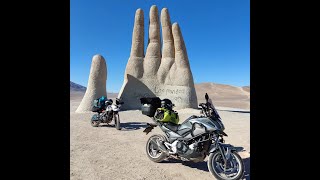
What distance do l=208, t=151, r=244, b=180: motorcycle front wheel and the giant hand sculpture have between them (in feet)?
39.5

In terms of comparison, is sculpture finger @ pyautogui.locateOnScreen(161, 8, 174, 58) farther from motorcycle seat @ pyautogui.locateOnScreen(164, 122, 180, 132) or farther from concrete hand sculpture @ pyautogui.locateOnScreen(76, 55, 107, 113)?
motorcycle seat @ pyautogui.locateOnScreen(164, 122, 180, 132)

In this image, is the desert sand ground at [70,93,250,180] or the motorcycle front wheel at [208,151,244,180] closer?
the motorcycle front wheel at [208,151,244,180]

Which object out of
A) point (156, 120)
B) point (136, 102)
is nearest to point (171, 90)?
point (136, 102)

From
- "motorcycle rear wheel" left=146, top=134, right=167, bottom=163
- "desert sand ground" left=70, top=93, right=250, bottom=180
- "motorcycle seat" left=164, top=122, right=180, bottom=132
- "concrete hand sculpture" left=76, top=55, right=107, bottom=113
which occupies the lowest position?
"desert sand ground" left=70, top=93, right=250, bottom=180

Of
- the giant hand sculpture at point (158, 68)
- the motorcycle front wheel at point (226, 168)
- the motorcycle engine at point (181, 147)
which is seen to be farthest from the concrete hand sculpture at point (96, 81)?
the motorcycle front wheel at point (226, 168)

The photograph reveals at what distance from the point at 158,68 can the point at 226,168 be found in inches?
562

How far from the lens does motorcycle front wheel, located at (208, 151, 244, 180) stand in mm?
3145

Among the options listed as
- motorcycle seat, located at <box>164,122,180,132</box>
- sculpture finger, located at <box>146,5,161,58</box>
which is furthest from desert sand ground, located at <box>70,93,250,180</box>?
sculpture finger, located at <box>146,5,161,58</box>

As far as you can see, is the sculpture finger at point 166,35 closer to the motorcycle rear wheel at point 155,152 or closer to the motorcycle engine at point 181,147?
the motorcycle rear wheel at point 155,152

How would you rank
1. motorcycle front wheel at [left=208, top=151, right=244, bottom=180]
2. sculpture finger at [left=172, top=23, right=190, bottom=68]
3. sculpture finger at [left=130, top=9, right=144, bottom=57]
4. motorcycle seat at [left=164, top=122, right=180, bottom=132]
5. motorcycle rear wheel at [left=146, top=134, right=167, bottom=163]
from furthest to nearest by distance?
sculpture finger at [left=130, top=9, right=144, bottom=57], sculpture finger at [left=172, top=23, right=190, bottom=68], motorcycle rear wheel at [left=146, top=134, right=167, bottom=163], motorcycle seat at [left=164, top=122, right=180, bottom=132], motorcycle front wheel at [left=208, top=151, right=244, bottom=180]

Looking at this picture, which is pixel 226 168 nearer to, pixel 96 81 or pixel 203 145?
pixel 203 145
